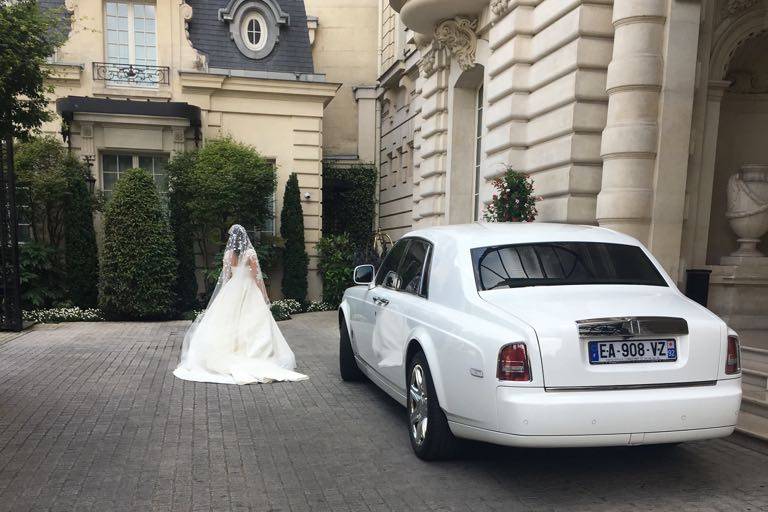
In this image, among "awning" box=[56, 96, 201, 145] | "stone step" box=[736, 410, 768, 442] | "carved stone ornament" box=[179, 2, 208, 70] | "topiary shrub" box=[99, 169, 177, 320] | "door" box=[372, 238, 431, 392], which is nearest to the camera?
"stone step" box=[736, 410, 768, 442]

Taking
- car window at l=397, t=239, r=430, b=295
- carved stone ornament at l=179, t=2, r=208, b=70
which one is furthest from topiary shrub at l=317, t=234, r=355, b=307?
car window at l=397, t=239, r=430, b=295

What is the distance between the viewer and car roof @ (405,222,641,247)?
4.59 meters

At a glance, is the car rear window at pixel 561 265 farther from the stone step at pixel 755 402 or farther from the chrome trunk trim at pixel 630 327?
the stone step at pixel 755 402

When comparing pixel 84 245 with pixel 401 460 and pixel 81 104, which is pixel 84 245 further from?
pixel 401 460

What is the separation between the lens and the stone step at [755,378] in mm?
5676

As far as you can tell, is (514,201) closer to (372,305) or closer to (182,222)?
(372,305)

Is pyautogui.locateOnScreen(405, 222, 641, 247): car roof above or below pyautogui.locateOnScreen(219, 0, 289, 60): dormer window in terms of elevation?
below

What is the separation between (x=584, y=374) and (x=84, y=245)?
1333 cm

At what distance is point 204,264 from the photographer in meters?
15.3

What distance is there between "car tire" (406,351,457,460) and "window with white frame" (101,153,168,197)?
12150 millimetres

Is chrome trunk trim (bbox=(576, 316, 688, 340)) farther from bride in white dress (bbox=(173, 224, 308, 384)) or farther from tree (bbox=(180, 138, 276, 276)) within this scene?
tree (bbox=(180, 138, 276, 276))

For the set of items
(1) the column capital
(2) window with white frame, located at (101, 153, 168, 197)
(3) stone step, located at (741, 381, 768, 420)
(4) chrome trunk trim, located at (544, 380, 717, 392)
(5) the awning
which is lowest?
(3) stone step, located at (741, 381, 768, 420)

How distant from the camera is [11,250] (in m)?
11.4

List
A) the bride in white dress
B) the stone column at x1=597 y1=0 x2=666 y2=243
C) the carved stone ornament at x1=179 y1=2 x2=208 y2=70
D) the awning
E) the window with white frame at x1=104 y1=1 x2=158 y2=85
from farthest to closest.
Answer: the carved stone ornament at x1=179 y1=2 x2=208 y2=70, the window with white frame at x1=104 y1=1 x2=158 y2=85, the awning, the stone column at x1=597 y1=0 x2=666 y2=243, the bride in white dress
